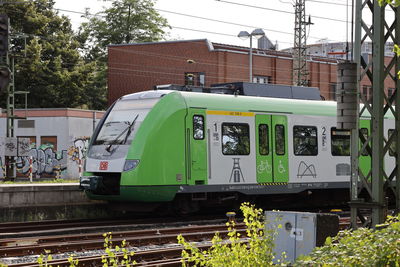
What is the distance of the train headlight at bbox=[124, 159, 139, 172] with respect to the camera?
54.0ft

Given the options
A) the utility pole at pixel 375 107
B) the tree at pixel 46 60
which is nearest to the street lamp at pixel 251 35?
the utility pole at pixel 375 107

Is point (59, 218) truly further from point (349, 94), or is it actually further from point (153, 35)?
point (153, 35)

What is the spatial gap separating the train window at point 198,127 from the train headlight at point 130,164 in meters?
1.63

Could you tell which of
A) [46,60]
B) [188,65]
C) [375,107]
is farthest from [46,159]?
[375,107]

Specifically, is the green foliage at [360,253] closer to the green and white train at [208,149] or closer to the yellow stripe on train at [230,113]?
the green and white train at [208,149]

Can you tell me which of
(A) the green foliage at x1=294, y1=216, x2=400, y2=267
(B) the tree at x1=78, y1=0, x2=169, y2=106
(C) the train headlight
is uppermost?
(B) the tree at x1=78, y1=0, x2=169, y2=106

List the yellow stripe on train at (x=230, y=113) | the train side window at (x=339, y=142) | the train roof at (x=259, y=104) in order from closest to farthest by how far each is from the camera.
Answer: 1. the train roof at (x=259, y=104)
2. the yellow stripe on train at (x=230, y=113)
3. the train side window at (x=339, y=142)

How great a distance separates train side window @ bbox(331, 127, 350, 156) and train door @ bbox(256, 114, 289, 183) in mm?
1953

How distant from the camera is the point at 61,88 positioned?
53.7m

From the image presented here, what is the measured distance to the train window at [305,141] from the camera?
19375 millimetres

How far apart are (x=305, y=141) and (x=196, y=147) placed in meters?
3.82

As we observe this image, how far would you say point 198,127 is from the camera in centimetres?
1731

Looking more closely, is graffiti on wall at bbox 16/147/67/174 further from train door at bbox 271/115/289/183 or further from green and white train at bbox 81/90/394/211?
train door at bbox 271/115/289/183

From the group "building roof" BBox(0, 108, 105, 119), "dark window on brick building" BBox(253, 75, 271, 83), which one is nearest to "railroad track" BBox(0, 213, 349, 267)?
"building roof" BBox(0, 108, 105, 119)
